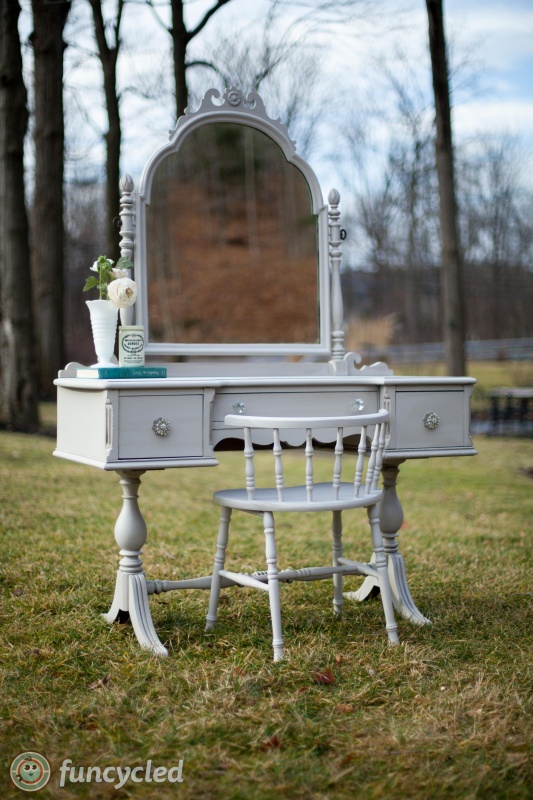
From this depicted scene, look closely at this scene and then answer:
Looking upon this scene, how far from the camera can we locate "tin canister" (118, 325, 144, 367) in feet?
10.5

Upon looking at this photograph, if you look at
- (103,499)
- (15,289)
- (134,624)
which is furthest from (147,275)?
(15,289)

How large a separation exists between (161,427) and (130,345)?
20.1 inches

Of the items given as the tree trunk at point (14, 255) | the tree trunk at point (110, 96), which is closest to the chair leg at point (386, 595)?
the tree trunk at point (14, 255)

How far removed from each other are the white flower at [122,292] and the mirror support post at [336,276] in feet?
3.15

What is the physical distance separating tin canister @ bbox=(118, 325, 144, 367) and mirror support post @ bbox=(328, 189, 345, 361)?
35.6 inches

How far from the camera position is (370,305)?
27.2 ft

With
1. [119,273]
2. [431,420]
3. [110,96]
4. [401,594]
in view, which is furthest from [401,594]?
[110,96]

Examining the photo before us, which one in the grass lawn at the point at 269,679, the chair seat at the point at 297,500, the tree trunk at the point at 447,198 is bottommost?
the grass lawn at the point at 269,679

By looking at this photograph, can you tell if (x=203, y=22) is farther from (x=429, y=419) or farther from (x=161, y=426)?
(x=161, y=426)

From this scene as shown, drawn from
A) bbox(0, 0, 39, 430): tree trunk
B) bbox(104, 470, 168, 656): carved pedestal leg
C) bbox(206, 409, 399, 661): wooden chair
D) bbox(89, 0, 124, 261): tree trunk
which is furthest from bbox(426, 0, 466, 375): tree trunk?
bbox(104, 470, 168, 656): carved pedestal leg

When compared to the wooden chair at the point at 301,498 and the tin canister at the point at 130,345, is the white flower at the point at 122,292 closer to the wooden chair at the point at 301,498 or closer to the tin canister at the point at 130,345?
the tin canister at the point at 130,345

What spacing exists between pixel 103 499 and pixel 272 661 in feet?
10.9

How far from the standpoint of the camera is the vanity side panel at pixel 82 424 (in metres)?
2.82

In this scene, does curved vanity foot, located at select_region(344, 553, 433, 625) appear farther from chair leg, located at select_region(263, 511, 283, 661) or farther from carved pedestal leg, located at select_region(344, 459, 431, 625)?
chair leg, located at select_region(263, 511, 283, 661)
